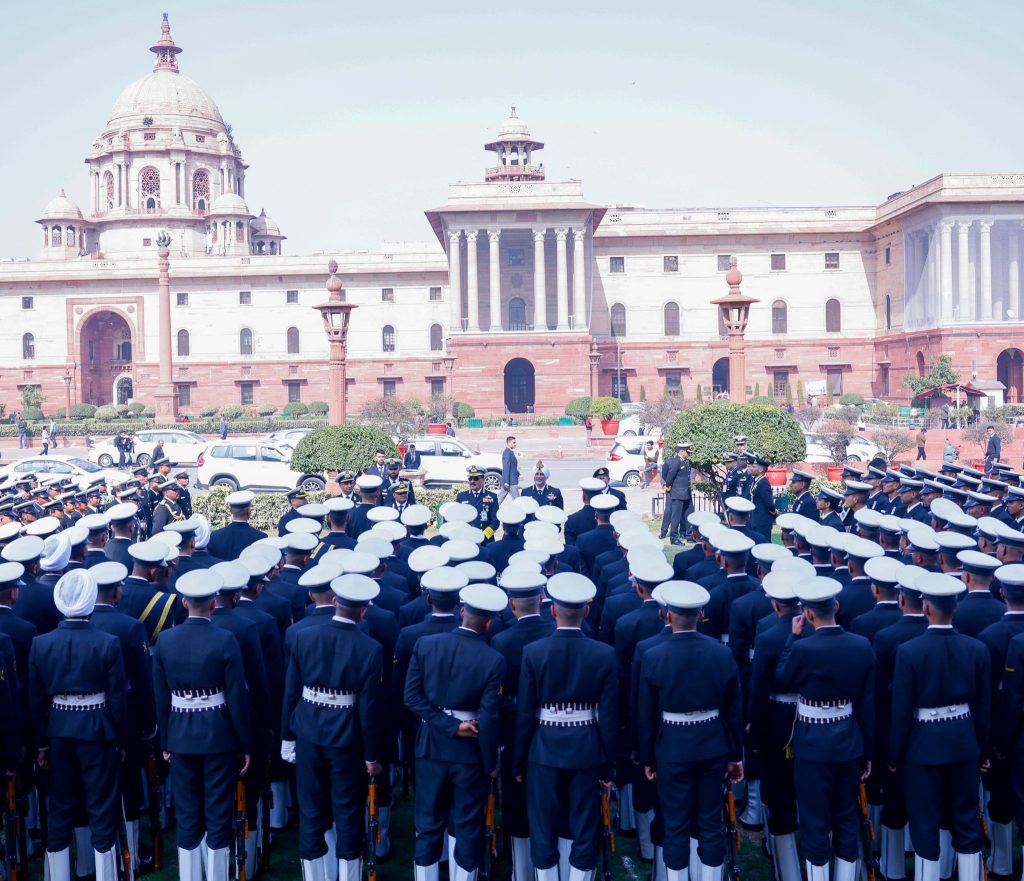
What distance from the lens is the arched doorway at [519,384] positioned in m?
62.3

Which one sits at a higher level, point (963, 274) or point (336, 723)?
point (963, 274)

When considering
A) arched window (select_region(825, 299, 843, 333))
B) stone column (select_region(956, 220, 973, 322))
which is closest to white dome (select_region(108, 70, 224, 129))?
arched window (select_region(825, 299, 843, 333))

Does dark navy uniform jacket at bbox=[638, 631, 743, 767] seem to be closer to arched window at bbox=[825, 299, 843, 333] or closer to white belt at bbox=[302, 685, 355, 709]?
white belt at bbox=[302, 685, 355, 709]

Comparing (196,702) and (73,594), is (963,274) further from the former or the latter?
(73,594)

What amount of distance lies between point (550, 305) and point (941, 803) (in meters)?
56.7

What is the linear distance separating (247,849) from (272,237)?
81.8m

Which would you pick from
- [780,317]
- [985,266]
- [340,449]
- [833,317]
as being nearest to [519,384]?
[780,317]

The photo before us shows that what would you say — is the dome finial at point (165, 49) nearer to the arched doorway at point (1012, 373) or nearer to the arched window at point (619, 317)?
the arched window at point (619, 317)

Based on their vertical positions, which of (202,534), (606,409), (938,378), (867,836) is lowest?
(867,836)

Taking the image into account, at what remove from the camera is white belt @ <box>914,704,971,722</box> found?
20.2 feet

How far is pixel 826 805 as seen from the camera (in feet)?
20.3

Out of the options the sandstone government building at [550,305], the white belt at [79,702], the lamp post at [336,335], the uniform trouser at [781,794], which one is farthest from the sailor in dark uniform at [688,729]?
the sandstone government building at [550,305]

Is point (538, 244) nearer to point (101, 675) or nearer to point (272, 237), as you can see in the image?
point (272, 237)

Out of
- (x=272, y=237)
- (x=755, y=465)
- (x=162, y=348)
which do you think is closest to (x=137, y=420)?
(x=162, y=348)
